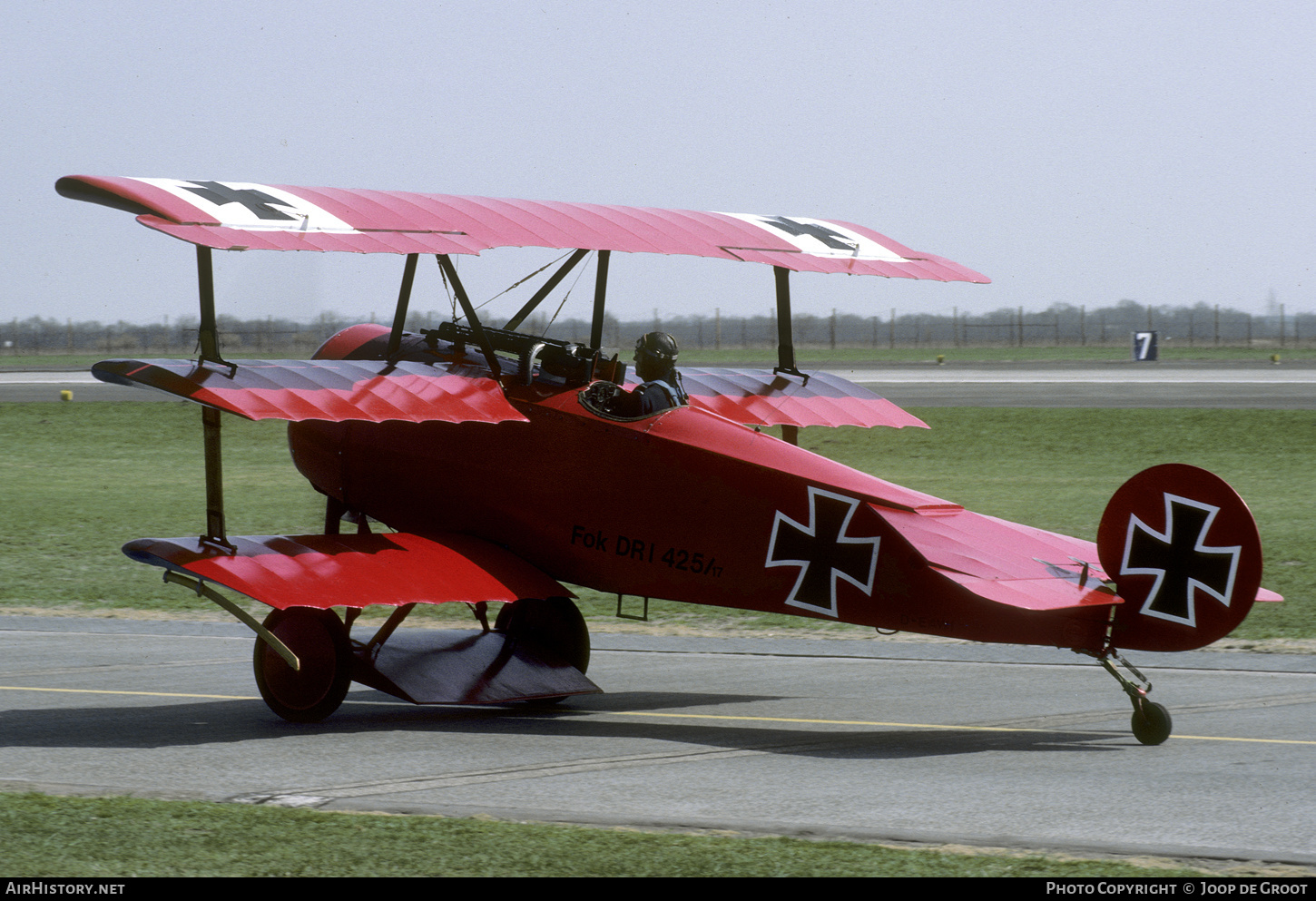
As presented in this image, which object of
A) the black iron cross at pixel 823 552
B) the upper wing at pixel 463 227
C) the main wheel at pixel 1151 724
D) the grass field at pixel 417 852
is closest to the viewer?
the grass field at pixel 417 852

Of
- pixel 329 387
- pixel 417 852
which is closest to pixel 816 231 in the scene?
pixel 329 387

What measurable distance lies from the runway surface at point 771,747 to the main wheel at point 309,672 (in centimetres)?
17

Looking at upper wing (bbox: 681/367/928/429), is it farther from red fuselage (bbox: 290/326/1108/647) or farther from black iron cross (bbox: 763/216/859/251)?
red fuselage (bbox: 290/326/1108/647)

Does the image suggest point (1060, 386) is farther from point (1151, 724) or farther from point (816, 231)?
point (1151, 724)

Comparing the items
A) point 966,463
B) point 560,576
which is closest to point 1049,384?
point 966,463

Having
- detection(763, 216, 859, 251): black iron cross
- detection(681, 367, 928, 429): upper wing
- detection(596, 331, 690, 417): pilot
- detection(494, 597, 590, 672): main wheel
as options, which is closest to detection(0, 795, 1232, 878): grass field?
detection(596, 331, 690, 417): pilot

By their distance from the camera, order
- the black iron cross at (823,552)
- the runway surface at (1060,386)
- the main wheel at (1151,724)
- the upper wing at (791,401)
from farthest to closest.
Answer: the runway surface at (1060,386) → the upper wing at (791,401) → the black iron cross at (823,552) → the main wheel at (1151,724)

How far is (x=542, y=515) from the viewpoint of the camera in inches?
431

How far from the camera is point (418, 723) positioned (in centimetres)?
1062

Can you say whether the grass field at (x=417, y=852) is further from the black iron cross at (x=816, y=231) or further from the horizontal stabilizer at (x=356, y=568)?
the black iron cross at (x=816, y=231)

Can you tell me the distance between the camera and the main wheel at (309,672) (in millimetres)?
10531

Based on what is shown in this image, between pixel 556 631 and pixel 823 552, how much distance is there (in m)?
3.01

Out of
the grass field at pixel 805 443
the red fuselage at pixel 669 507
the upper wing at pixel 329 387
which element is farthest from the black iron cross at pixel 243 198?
the grass field at pixel 805 443

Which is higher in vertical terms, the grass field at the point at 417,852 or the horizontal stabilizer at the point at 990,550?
the horizontal stabilizer at the point at 990,550
